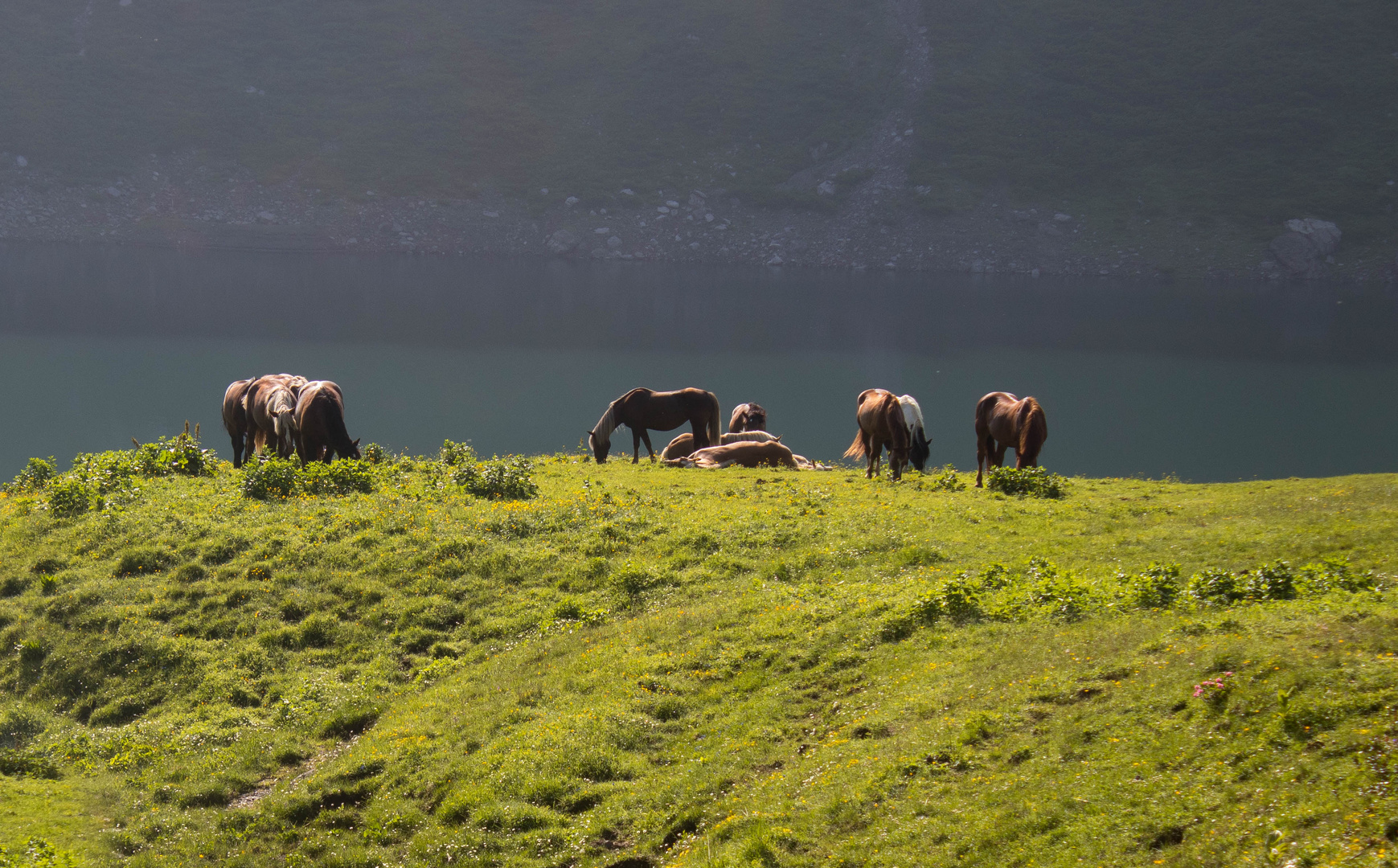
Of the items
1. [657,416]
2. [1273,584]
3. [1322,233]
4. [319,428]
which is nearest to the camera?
[1273,584]

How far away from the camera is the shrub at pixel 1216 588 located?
378 inches

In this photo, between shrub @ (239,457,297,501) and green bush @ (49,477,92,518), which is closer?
green bush @ (49,477,92,518)

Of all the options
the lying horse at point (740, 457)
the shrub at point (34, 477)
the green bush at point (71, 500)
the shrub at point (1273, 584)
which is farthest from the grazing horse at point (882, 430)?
the shrub at point (34, 477)

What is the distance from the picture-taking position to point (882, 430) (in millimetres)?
22297

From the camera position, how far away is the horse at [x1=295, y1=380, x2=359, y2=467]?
20750 millimetres

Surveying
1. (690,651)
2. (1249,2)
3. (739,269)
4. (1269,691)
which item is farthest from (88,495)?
(1249,2)

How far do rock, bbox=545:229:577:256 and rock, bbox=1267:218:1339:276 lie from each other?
79.7 m

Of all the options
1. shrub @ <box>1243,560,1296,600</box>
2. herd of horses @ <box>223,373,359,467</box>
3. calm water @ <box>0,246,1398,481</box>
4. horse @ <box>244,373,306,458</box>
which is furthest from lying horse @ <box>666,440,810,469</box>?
calm water @ <box>0,246,1398,481</box>

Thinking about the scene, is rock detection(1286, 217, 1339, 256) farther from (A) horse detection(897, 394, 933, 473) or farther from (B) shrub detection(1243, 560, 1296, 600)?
(B) shrub detection(1243, 560, 1296, 600)

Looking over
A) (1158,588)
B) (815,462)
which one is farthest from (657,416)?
(1158,588)

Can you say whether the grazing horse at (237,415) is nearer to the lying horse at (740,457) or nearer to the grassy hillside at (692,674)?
the grassy hillside at (692,674)

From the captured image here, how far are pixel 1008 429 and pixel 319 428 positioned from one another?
609 inches

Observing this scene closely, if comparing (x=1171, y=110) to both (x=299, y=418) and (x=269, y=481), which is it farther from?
(x=269, y=481)

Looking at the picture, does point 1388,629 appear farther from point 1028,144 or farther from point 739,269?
point 1028,144
